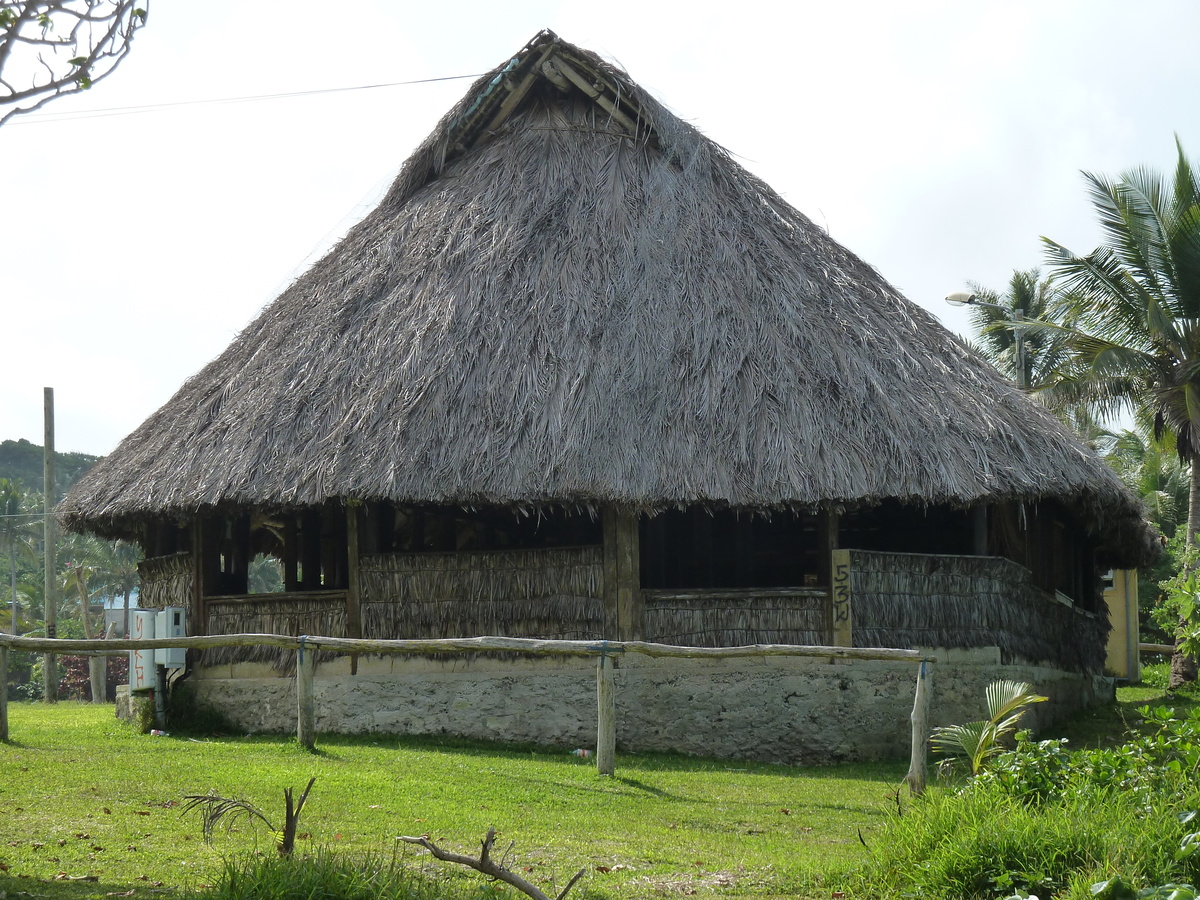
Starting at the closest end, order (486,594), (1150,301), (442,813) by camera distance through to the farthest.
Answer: (442,813) < (486,594) < (1150,301)

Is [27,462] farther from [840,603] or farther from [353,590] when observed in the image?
[840,603]

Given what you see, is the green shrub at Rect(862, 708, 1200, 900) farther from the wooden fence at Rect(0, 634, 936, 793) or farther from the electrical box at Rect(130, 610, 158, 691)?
the electrical box at Rect(130, 610, 158, 691)

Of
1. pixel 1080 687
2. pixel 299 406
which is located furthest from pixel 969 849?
pixel 1080 687

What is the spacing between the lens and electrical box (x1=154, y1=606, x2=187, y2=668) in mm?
12875

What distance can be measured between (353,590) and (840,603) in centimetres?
479

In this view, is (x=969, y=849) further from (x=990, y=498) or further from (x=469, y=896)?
(x=990, y=498)

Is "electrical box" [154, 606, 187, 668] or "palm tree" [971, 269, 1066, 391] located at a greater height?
"palm tree" [971, 269, 1066, 391]

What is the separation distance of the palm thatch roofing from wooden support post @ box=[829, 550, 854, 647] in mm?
739

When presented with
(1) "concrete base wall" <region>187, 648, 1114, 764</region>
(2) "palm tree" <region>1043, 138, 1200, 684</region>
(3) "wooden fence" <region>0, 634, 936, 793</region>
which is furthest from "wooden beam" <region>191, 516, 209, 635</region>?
(2) "palm tree" <region>1043, 138, 1200, 684</region>

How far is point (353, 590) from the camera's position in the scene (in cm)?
1270

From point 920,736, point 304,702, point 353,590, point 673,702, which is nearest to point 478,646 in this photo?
point 304,702

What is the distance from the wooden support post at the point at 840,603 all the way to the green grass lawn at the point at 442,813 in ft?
4.37

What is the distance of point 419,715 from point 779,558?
5.46 meters

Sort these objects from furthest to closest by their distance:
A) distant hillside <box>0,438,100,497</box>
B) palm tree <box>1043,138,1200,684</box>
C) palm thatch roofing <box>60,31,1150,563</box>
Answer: distant hillside <box>0,438,100,497</box> → palm tree <box>1043,138,1200,684</box> → palm thatch roofing <box>60,31,1150,563</box>
